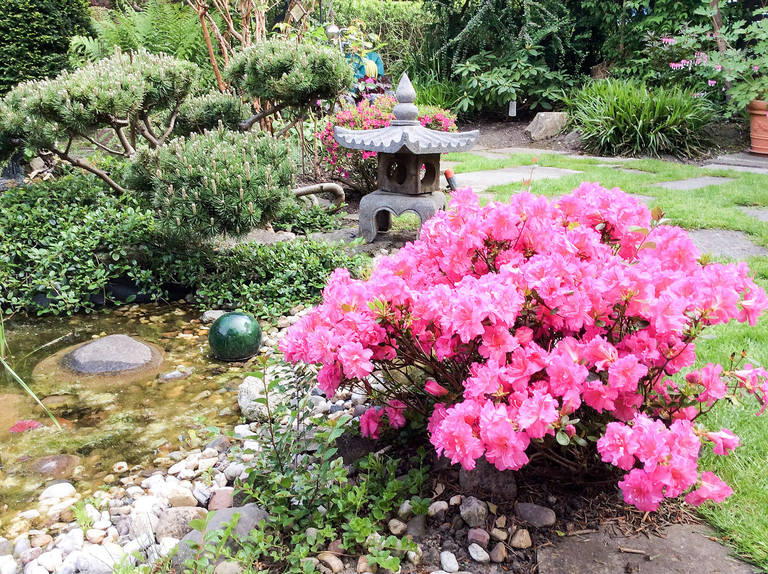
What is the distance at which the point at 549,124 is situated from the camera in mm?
8602

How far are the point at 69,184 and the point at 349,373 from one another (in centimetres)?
399

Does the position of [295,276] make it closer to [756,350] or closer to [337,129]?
[337,129]

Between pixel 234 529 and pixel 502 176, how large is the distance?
502 centimetres

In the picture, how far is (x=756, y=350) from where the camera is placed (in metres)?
2.53

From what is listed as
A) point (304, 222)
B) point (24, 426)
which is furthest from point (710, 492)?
point (304, 222)

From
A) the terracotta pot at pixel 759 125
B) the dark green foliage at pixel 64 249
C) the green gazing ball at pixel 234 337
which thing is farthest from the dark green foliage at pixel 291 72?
the terracotta pot at pixel 759 125

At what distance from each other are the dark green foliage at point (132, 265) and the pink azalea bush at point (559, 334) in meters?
1.96

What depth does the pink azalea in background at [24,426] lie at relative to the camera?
2521mm

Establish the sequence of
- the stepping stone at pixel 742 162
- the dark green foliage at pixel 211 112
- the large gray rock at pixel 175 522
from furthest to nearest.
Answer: the stepping stone at pixel 742 162, the dark green foliage at pixel 211 112, the large gray rock at pixel 175 522

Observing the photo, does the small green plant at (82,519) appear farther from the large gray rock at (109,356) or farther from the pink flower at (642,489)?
the pink flower at (642,489)

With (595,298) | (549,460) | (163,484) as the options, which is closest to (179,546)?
(163,484)

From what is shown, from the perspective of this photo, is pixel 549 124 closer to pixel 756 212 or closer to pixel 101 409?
pixel 756 212

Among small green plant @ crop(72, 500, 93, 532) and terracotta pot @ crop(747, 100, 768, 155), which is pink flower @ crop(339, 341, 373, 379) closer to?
small green plant @ crop(72, 500, 93, 532)

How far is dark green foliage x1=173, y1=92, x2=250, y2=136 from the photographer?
4.61 metres
